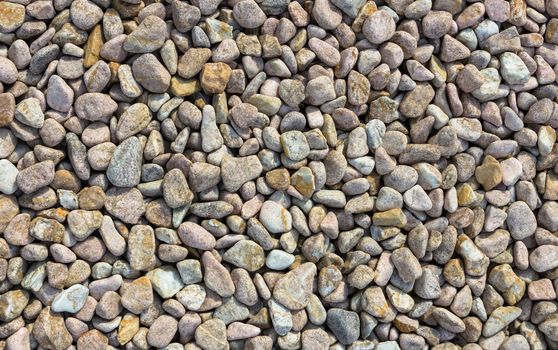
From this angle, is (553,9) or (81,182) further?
(553,9)

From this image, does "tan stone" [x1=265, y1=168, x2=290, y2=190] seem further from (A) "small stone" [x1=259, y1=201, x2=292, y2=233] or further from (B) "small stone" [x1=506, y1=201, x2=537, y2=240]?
(B) "small stone" [x1=506, y1=201, x2=537, y2=240]

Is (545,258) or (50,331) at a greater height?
(545,258)

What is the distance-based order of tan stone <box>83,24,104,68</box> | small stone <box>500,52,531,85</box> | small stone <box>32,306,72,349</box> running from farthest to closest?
1. small stone <box>500,52,531,85</box>
2. tan stone <box>83,24,104,68</box>
3. small stone <box>32,306,72,349</box>

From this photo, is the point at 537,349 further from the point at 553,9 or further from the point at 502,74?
the point at 553,9

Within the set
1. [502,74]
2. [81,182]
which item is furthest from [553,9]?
[81,182]

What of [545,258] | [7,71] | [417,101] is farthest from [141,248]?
[545,258]

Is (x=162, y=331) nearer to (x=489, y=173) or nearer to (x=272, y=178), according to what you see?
(x=272, y=178)

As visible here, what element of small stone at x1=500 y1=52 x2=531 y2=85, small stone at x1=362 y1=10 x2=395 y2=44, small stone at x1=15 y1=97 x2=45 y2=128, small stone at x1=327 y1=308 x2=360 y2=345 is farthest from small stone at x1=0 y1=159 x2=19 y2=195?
small stone at x1=500 y1=52 x2=531 y2=85

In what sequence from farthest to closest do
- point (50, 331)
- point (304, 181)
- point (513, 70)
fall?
point (513, 70) → point (304, 181) → point (50, 331)

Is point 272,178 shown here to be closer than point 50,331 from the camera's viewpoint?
No
